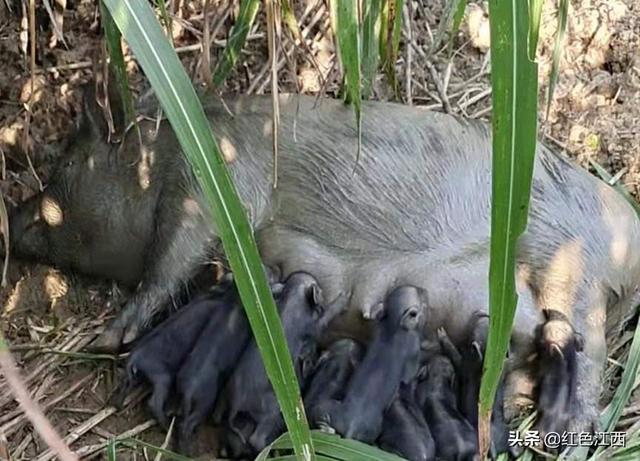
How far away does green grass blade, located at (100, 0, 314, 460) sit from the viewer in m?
1.15

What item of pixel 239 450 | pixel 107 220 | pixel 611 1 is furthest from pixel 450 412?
pixel 611 1

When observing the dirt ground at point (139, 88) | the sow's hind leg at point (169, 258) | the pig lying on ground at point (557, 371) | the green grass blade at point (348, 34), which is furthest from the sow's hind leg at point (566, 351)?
the green grass blade at point (348, 34)

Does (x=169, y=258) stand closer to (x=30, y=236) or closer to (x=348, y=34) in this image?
(x=30, y=236)

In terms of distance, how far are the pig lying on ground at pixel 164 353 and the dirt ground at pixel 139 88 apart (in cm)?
6

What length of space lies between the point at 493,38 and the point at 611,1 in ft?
7.37

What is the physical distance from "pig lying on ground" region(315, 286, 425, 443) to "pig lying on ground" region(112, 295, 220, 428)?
0.34 meters

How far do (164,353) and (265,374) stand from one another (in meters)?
0.27

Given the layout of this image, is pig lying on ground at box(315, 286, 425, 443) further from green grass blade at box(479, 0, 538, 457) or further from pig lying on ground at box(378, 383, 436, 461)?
green grass blade at box(479, 0, 538, 457)

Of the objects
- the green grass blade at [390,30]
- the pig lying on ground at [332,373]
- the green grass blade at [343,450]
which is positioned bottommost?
the pig lying on ground at [332,373]

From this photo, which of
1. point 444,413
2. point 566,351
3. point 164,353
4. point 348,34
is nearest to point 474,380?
point 444,413

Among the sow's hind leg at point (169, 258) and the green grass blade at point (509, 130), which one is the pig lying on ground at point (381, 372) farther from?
the green grass blade at point (509, 130)

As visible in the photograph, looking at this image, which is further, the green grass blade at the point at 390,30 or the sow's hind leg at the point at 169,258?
the sow's hind leg at the point at 169,258

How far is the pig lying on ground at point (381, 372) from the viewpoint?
210 cm

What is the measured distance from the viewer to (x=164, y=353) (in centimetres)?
229
